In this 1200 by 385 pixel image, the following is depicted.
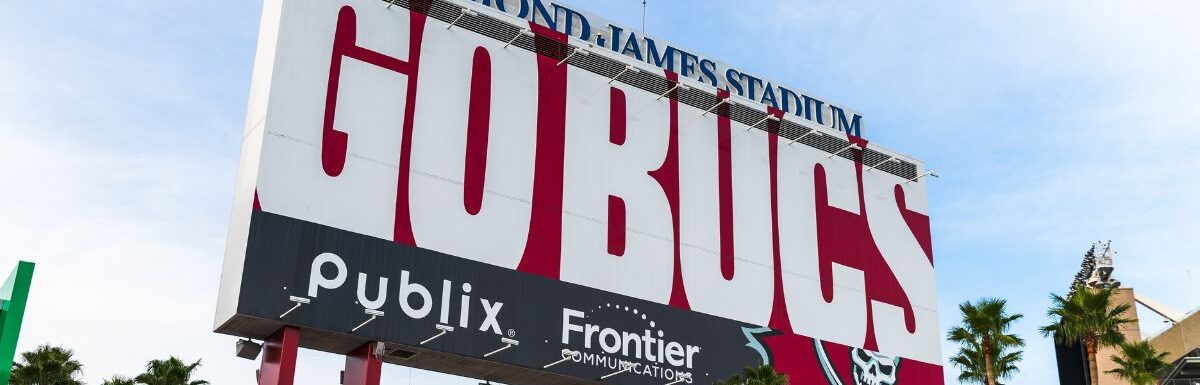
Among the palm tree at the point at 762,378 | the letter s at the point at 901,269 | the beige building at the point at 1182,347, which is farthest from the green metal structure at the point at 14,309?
the beige building at the point at 1182,347

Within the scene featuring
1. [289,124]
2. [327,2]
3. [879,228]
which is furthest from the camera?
[879,228]

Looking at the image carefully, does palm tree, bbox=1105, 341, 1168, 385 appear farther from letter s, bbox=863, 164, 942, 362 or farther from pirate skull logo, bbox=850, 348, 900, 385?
pirate skull logo, bbox=850, 348, 900, 385

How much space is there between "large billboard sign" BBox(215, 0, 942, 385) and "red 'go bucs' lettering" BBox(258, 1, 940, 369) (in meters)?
0.07

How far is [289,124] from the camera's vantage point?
112ft

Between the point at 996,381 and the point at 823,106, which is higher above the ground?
the point at 823,106

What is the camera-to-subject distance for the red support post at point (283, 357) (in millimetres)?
32219

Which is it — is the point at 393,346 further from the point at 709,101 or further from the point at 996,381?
the point at 996,381

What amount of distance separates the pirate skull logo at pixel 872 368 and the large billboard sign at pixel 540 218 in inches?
3.8

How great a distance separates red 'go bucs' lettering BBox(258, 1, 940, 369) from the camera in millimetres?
35188

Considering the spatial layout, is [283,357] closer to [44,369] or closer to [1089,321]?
[44,369]

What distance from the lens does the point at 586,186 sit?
39688 mm

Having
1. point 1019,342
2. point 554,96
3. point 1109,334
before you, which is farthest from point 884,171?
point 554,96

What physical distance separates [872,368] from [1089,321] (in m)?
12.0

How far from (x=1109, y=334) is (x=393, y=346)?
30571 mm
